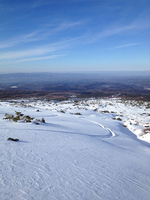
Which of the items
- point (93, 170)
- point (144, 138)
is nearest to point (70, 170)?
point (93, 170)

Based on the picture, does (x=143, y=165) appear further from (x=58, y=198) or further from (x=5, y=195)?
(x=5, y=195)

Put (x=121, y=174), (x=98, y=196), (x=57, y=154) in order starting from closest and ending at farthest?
(x=98, y=196), (x=121, y=174), (x=57, y=154)

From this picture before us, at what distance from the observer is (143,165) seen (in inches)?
163

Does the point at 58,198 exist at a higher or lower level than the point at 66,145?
higher

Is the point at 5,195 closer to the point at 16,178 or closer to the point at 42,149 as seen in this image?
the point at 16,178

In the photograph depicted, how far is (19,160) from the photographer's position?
121 inches

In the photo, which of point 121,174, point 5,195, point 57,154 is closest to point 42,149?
point 57,154

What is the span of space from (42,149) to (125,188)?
2.44 meters

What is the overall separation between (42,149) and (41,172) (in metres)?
1.25

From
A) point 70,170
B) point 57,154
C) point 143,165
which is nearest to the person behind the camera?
point 70,170

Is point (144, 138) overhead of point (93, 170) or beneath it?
beneath

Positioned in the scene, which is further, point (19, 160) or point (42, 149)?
point (42, 149)

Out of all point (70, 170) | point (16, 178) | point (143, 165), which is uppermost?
point (16, 178)

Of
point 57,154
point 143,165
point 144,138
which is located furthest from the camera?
point 144,138
